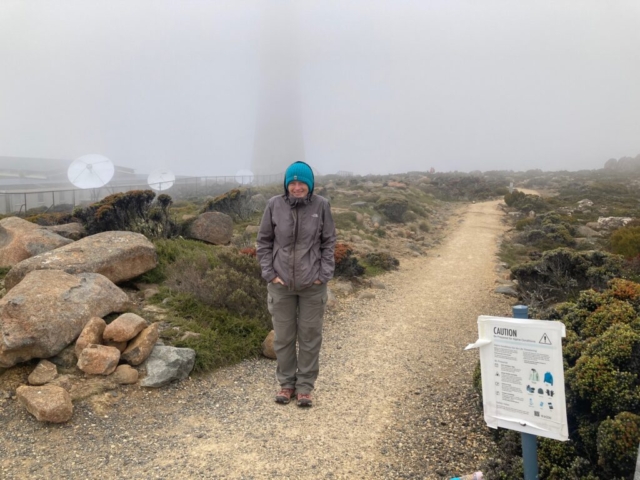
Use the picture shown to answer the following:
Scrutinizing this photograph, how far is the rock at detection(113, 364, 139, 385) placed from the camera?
4.70 meters

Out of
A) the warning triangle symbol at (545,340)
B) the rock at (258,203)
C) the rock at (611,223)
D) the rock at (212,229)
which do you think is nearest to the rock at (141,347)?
the warning triangle symbol at (545,340)

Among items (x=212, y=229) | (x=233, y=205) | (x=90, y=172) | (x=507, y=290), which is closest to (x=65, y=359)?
(x=212, y=229)

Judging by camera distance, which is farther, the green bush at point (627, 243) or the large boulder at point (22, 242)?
the green bush at point (627, 243)

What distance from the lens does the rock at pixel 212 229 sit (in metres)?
10.9

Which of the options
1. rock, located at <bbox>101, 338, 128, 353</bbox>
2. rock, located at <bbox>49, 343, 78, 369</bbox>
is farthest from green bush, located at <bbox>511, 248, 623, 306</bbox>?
rock, located at <bbox>49, 343, 78, 369</bbox>

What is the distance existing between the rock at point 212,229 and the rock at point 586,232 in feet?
39.0

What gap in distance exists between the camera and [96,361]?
4645mm

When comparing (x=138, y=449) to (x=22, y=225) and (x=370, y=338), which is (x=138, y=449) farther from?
(x=22, y=225)

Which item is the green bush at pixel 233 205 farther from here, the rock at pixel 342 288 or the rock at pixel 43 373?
the rock at pixel 43 373

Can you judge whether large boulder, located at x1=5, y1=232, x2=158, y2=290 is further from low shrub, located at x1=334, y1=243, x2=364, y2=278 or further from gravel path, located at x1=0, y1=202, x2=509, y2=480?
low shrub, located at x1=334, y1=243, x2=364, y2=278

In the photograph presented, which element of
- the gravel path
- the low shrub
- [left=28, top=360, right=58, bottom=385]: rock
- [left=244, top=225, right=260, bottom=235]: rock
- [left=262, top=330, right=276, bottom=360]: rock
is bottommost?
the gravel path

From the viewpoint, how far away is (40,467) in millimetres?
3498

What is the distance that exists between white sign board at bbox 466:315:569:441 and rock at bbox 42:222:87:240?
31.2 feet

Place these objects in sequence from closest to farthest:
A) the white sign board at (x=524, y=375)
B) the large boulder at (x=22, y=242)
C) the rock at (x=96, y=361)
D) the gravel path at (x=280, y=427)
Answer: the white sign board at (x=524, y=375) → the gravel path at (x=280, y=427) → the rock at (x=96, y=361) → the large boulder at (x=22, y=242)
